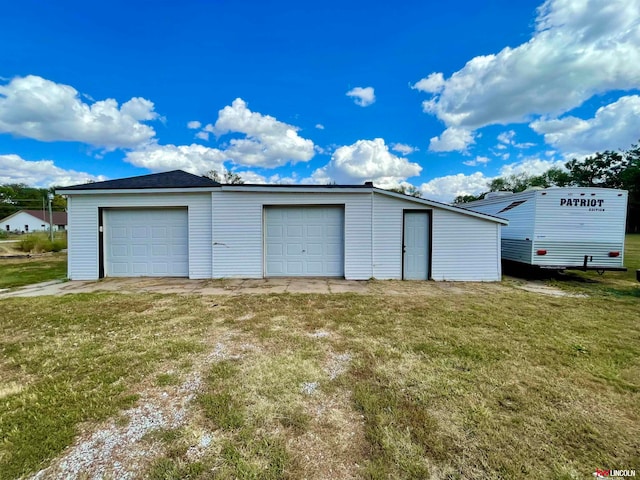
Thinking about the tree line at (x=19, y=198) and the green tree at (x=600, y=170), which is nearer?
the green tree at (x=600, y=170)

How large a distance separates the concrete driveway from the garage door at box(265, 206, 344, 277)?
51 cm

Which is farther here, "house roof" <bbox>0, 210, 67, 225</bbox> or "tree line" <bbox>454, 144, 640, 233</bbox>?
"house roof" <bbox>0, 210, 67, 225</bbox>

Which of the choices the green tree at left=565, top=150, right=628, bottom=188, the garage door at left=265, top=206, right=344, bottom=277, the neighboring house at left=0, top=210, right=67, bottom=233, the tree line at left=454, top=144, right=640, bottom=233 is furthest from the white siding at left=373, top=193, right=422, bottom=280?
the neighboring house at left=0, top=210, right=67, bottom=233

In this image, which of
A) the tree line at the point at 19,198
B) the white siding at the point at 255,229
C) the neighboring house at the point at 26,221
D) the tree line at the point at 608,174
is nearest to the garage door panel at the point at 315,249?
the white siding at the point at 255,229

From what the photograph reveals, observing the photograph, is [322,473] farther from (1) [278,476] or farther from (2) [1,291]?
(2) [1,291]

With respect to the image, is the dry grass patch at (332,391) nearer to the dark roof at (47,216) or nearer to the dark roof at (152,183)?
the dark roof at (152,183)

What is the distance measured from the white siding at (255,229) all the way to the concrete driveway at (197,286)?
512 millimetres

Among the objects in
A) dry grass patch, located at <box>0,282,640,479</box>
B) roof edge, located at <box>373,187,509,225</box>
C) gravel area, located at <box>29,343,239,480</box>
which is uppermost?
roof edge, located at <box>373,187,509,225</box>

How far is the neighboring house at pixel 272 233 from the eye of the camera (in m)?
8.27

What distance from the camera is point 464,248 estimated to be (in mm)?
8273

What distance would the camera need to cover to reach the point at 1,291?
264 inches

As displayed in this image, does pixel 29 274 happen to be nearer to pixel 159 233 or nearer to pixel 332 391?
pixel 159 233

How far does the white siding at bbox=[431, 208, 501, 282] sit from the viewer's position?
324 inches

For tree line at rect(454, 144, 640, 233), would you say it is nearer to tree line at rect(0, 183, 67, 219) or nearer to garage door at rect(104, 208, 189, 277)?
garage door at rect(104, 208, 189, 277)
